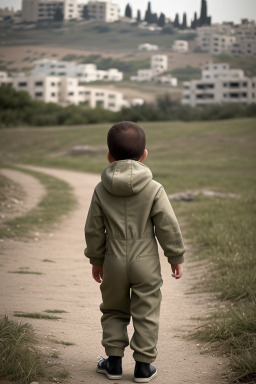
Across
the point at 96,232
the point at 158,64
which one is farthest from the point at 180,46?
the point at 96,232

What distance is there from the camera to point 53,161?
1133 inches

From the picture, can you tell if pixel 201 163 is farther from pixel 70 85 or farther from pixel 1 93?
pixel 70 85

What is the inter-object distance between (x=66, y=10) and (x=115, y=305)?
7160cm

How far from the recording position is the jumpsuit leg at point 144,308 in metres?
3.51

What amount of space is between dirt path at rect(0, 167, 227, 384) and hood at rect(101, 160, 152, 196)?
107cm

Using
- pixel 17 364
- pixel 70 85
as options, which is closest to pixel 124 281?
pixel 17 364

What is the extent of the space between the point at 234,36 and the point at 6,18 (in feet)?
79.0

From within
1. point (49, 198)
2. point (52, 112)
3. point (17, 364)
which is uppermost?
point (17, 364)

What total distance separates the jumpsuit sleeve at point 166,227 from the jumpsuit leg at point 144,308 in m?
0.12

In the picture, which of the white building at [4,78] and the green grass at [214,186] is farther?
the white building at [4,78]

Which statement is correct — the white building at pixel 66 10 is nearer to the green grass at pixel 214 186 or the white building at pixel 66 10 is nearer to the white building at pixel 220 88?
the white building at pixel 220 88

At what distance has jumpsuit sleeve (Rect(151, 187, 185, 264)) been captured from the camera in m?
3.56

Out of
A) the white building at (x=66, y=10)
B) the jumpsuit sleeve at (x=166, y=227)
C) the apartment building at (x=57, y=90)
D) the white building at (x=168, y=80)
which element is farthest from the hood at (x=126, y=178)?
the white building at (x=168, y=80)

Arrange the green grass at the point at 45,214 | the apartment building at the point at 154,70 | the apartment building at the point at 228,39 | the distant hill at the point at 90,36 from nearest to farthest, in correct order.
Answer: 1. the green grass at the point at 45,214
2. the apartment building at the point at 228,39
3. the distant hill at the point at 90,36
4. the apartment building at the point at 154,70
